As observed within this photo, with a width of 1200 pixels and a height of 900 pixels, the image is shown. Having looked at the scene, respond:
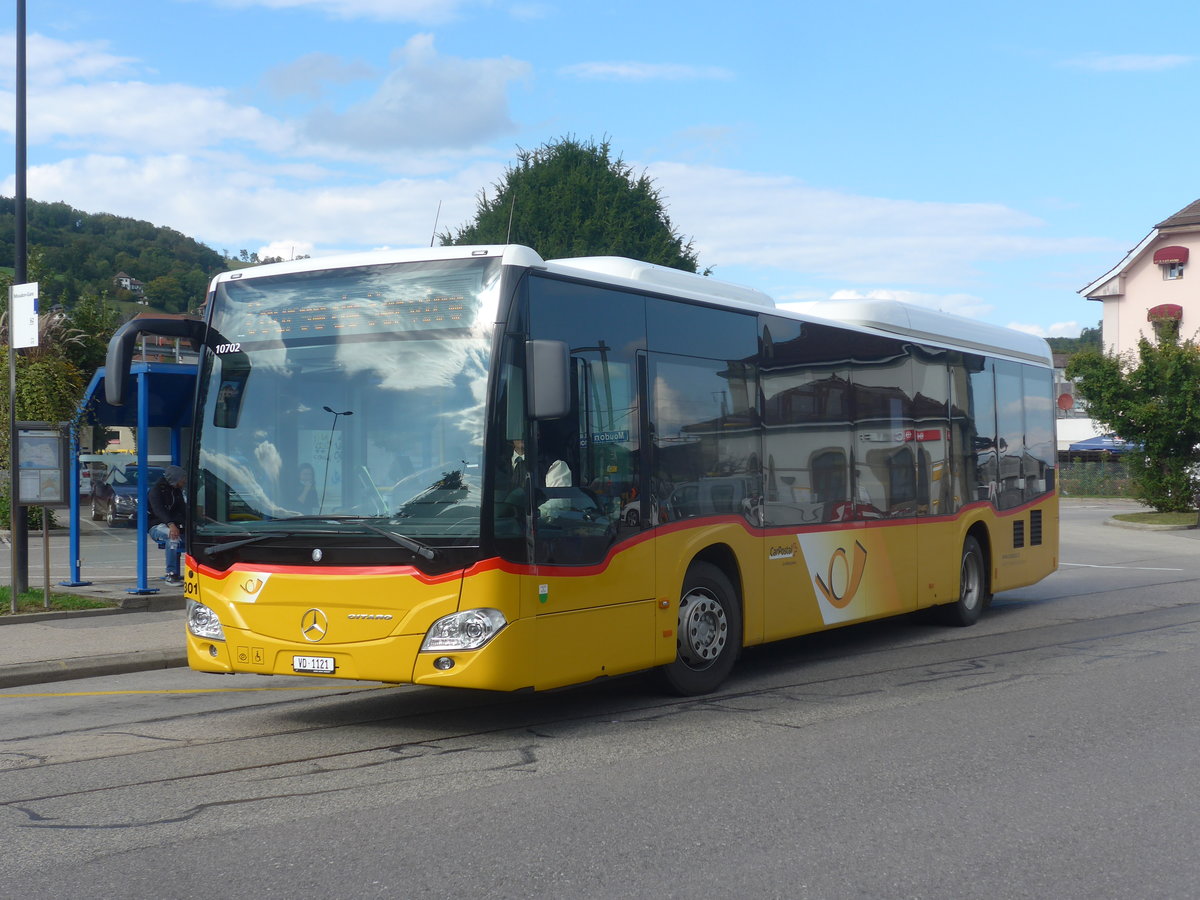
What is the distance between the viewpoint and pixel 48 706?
9.27 m

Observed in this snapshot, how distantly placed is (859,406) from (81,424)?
354 inches

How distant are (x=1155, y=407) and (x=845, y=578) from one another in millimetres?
30438

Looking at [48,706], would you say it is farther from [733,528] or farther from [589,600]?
[733,528]

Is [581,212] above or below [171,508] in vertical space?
above

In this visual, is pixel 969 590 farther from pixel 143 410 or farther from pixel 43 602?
pixel 43 602

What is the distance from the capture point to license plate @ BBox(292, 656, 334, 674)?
24.6 ft

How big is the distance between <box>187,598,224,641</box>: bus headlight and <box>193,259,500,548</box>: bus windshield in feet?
1.71

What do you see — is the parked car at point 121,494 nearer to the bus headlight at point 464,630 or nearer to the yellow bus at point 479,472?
the yellow bus at point 479,472

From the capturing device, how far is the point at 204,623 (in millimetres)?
8062

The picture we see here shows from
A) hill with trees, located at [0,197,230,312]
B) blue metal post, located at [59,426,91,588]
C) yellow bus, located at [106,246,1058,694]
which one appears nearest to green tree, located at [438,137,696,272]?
hill with trees, located at [0,197,230,312]

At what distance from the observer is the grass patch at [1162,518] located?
36.7 m

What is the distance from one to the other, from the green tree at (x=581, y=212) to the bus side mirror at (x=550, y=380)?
1527 inches

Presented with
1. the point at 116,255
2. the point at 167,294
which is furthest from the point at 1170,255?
the point at 116,255

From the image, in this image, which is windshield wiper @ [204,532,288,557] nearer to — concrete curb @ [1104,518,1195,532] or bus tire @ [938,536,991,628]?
bus tire @ [938,536,991,628]
